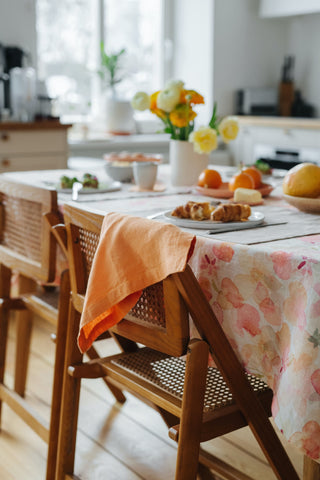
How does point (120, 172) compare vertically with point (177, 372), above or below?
above

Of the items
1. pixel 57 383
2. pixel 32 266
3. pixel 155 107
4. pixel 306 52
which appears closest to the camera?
pixel 57 383

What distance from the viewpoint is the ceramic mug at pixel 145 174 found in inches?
82.7

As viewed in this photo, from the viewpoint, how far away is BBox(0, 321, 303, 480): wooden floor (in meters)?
1.83

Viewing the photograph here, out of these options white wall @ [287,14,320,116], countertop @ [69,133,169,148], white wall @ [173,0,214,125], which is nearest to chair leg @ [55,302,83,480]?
countertop @ [69,133,169,148]

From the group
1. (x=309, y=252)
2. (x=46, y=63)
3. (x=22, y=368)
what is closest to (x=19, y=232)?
(x=22, y=368)

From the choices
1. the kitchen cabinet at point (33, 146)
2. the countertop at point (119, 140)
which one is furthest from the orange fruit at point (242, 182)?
the countertop at point (119, 140)

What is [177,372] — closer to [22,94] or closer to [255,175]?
[255,175]

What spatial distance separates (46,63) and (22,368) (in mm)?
2886

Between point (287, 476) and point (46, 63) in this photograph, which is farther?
point (46, 63)

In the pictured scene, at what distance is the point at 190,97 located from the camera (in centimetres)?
216

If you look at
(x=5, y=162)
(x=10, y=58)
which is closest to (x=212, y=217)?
(x=5, y=162)

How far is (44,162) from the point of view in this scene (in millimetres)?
3633

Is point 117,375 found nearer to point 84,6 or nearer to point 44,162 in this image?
point 44,162

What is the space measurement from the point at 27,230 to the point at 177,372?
2.28 feet
